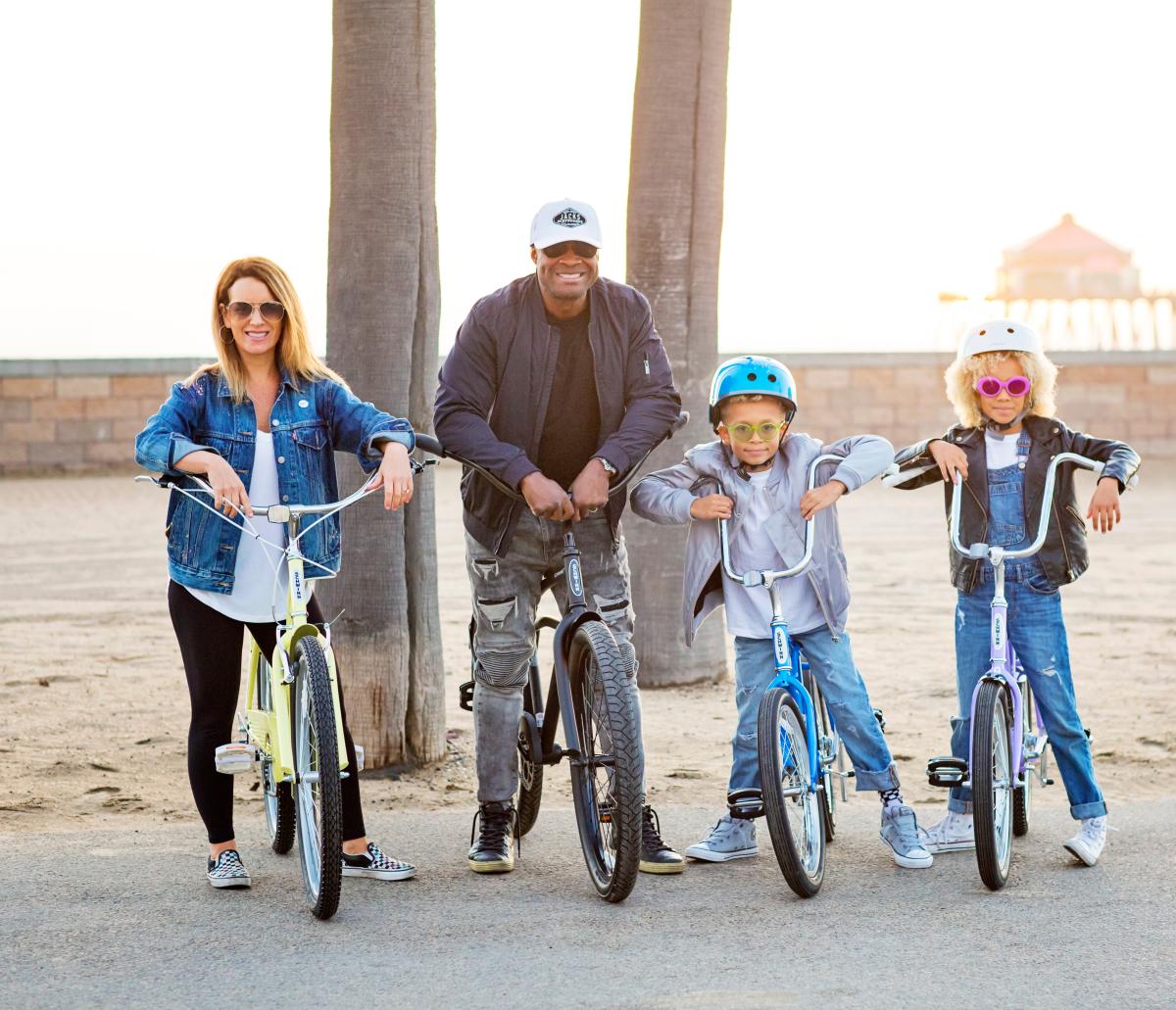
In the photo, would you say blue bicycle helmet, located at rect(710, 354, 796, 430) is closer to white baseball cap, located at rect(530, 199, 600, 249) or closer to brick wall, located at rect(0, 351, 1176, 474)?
white baseball cap, located at rect(530, 199, 600, 249)

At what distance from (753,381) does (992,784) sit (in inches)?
51.4

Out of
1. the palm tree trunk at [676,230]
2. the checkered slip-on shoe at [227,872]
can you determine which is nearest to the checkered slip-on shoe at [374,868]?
the checkered slip-on shoe at [227,872]

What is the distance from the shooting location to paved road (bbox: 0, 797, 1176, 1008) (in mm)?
3922

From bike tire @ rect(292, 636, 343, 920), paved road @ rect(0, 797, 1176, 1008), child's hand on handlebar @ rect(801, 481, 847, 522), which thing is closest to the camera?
paved road @ rect(0, 797, 1176, 1008)

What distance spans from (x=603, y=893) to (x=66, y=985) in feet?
4.67

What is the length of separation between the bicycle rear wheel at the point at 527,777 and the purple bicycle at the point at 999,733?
1185mm

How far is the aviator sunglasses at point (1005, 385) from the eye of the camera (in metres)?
5.05

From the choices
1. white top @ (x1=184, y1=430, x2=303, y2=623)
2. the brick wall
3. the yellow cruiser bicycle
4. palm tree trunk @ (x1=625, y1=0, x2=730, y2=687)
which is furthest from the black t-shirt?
the brick wall

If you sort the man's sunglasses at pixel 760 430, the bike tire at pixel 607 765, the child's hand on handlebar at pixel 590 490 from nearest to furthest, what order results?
the bike tire at pixel 607 765
the child's hand on handlebar at pixel 590 490
the man's sunglasses at pixel 760 430

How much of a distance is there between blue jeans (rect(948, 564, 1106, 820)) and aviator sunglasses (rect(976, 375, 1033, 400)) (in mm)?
517

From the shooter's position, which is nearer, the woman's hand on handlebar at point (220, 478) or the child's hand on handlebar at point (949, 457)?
the woman's hand on handlebar at point (220, 478)

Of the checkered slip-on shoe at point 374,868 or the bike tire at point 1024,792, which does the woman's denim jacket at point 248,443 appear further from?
the bike tire at point 1024,792

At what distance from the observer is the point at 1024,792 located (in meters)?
5.27

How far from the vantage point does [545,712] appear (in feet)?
16.6
